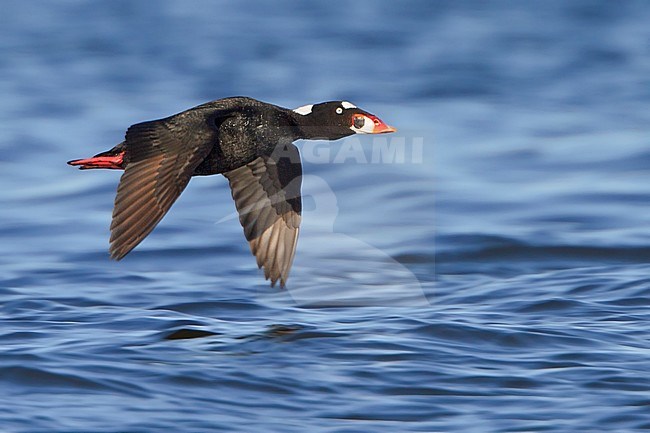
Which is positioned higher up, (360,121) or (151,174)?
(360,121)

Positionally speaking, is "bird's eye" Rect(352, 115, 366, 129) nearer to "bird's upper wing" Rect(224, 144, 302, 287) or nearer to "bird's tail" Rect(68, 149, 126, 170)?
"bird's upper wing" Rect(224, 144, 302, 287)

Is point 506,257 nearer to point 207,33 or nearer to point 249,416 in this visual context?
point 249,416

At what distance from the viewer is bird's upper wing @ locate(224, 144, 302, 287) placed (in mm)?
7199

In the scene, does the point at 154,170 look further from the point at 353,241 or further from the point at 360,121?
the point at 353,241

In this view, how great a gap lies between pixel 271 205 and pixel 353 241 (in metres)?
2.39

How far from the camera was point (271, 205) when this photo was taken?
286 inches

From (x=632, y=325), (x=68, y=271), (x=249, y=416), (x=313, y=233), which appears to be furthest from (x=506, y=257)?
(x=249, y=416)

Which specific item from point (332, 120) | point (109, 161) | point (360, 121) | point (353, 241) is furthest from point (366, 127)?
point (353, 241)

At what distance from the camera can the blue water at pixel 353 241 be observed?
6.05m

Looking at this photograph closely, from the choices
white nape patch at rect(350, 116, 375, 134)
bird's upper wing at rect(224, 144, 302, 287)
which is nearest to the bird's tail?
bird's upper wing at rect(224, 144, 302, 287)

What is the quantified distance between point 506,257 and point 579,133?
10.6 feet

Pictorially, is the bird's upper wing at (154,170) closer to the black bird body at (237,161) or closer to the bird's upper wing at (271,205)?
the black bird body at (237,161)

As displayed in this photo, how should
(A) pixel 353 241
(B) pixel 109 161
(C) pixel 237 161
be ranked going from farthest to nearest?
1. (A) pixel 353 241
2. (C) pixel 237 161
3. (B) pixel 109 161

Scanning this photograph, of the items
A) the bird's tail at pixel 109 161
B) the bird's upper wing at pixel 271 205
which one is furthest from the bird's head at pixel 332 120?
the bird's tail at pixel 109 161
